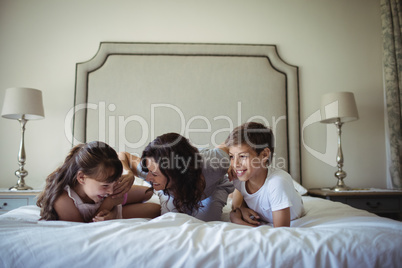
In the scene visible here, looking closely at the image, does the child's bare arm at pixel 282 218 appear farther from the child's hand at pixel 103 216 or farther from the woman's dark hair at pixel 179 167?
the child's hand at pixel 103 216

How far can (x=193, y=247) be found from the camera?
0.86 metres

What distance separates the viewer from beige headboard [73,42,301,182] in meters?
2.84

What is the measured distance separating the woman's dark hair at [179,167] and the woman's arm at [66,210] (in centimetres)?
35

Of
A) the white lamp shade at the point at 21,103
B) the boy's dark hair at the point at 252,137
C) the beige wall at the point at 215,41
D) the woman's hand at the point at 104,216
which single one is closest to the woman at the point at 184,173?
the boy's dark hair at the point at 252,137

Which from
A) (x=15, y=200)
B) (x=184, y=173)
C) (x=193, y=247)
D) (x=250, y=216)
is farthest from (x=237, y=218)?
(x=15, y=200)

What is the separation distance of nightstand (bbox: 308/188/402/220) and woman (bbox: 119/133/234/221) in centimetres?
134

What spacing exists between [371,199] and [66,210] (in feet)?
7.68

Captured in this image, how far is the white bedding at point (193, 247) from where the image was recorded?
0.84 meters

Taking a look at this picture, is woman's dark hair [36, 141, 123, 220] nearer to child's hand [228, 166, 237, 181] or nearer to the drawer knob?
child's hand [228, 166, 237, 181]

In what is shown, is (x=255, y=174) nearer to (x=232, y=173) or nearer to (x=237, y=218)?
(x=232, y=173)

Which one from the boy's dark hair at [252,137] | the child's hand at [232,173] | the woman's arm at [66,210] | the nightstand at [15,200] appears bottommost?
the nightstand at [15,200]

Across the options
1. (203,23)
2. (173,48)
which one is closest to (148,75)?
(173,48)

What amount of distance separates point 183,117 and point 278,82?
0.97 meters

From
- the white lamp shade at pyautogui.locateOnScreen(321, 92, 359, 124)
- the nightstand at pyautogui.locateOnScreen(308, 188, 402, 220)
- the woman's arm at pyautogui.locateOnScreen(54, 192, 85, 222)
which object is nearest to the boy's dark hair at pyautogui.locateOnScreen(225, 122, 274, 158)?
the woman's arm at pyautogui.locateOnScreen(54, 192, 85, 222)
